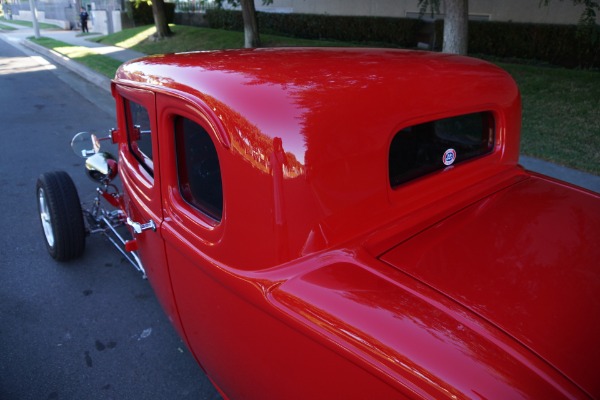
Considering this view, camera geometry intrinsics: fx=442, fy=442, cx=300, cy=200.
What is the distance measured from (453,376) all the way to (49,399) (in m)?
2.22

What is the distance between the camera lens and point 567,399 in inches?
37.5

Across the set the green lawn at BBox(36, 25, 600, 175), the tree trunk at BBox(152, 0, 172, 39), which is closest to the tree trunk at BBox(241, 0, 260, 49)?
the green lawn at BBox(36, 25, 600, 175)

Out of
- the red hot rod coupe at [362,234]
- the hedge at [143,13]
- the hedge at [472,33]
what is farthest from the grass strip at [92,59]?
the red hot rod coupe at [362,234]

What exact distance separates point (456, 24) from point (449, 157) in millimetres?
6277

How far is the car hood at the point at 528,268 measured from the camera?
3.64 ft

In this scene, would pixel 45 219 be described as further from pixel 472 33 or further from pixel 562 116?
pixel 472 33

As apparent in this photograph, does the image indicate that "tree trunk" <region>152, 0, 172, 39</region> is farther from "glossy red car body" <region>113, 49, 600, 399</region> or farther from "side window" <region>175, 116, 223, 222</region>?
"side window" <region>175, 116, 223, 222</region>

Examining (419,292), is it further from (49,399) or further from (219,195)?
(49,399)

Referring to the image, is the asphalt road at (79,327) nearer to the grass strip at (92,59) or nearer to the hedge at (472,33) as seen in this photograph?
the hedge at (472,33)

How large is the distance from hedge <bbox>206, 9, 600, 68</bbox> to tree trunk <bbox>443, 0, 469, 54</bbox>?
168 centimetres

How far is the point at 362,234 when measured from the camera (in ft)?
4.80

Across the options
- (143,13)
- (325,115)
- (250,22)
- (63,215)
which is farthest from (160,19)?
(325,115)

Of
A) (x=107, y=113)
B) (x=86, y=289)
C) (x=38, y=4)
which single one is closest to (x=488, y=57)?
(x=107, y=113)

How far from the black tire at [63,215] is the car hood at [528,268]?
2.61 m
